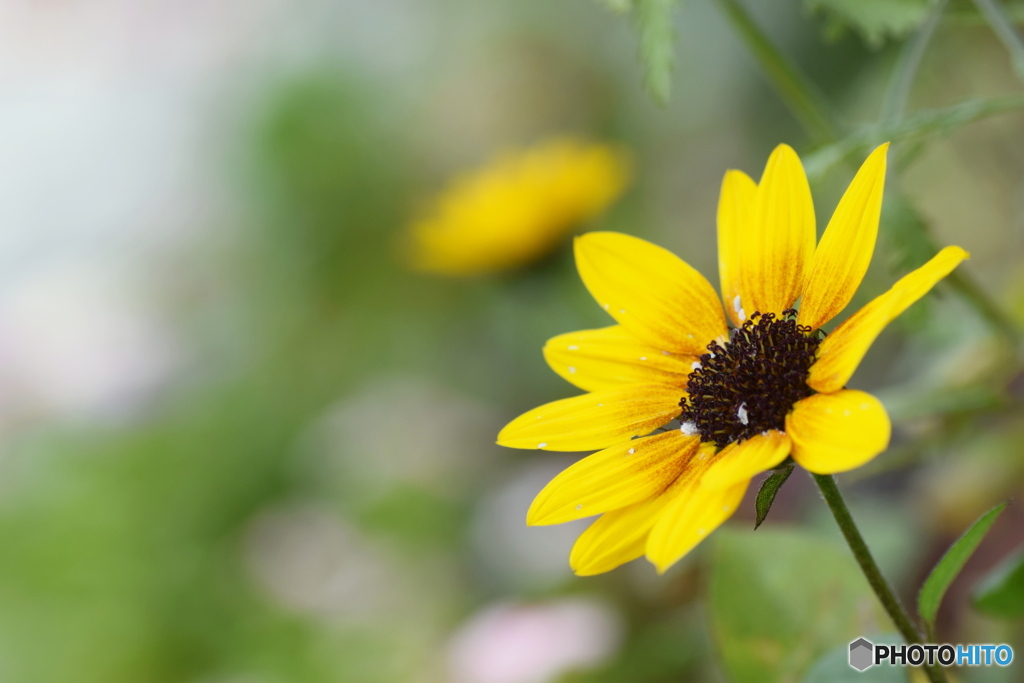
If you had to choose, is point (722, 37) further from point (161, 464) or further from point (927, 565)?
point (161, 464)

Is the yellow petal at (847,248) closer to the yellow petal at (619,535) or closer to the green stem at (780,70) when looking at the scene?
the yellow petal at (619,535)

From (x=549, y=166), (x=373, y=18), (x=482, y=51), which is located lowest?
(x=549, y=166)

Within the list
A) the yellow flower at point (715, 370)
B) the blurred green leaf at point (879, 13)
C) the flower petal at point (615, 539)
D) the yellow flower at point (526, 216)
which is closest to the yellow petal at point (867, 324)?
the yellow flower at point (715, 370)

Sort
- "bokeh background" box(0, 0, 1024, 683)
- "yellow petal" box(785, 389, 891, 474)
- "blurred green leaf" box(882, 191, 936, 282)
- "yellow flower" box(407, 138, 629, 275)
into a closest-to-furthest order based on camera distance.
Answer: "yellow petal" box(785, 389, 891, 474) → "blurred green leaf" box(882, 191, 936, 282) → "bokeh background" box(0, 0, 1024, 683) → "yellow flower" box(407, 138, 629, 275)

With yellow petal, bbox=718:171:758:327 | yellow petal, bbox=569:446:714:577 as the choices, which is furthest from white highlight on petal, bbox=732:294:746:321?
yellow petal, bbox=569:446:714:577

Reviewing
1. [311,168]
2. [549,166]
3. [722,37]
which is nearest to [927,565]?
[549,166]

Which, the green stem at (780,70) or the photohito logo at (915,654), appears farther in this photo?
the green stem at (780,70)

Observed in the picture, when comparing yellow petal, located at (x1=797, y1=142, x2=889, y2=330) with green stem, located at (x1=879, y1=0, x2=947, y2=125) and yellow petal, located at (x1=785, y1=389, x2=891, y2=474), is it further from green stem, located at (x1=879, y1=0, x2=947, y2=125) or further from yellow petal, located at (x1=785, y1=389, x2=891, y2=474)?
green stem, located at (x1=879, y1=0, x2=947, y2=125)
